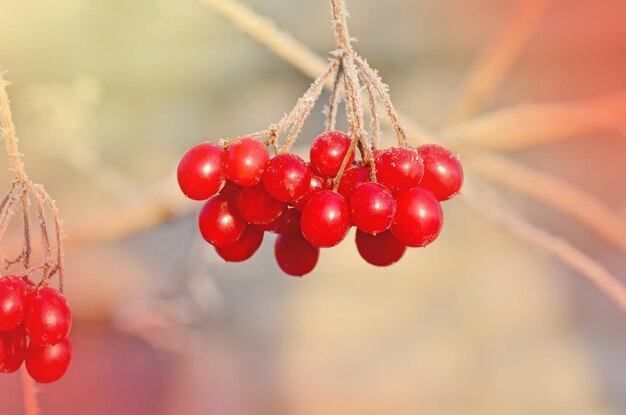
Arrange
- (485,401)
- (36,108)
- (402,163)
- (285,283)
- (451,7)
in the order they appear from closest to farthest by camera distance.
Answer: (402,163)
(36,108)
(485,401)
(285,283)
(451,7)

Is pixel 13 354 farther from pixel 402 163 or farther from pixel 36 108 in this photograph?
pixel 36 108

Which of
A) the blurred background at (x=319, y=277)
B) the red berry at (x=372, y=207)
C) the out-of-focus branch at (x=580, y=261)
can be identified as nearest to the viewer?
the red berry at (x=372, y=207)

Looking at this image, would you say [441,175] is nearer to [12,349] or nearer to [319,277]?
[12,349]

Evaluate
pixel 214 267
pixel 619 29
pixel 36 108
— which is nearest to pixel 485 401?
pixel 214 267

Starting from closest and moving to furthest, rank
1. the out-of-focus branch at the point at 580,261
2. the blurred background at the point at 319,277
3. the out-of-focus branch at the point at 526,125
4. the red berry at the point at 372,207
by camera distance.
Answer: the red berry at the point at 372,207 → the out-of-focus branch at the point at 580,261 → the out-of-focus branch at the point at 526,125 → the blurred background at the point at 319,277

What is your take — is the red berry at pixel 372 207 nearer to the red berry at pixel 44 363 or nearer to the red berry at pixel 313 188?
the red berry at pixel 313 188

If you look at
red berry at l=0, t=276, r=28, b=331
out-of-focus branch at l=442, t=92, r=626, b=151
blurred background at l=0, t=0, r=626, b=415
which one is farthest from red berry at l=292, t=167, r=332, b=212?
blurred background at l=0, t=0, r=626, b=415

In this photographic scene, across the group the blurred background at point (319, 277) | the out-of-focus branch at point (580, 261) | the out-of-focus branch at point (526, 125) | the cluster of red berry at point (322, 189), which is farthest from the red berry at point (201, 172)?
the blurred background at point (319, 277)

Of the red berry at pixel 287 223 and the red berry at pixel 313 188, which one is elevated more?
the red berry at pixel 287 223
